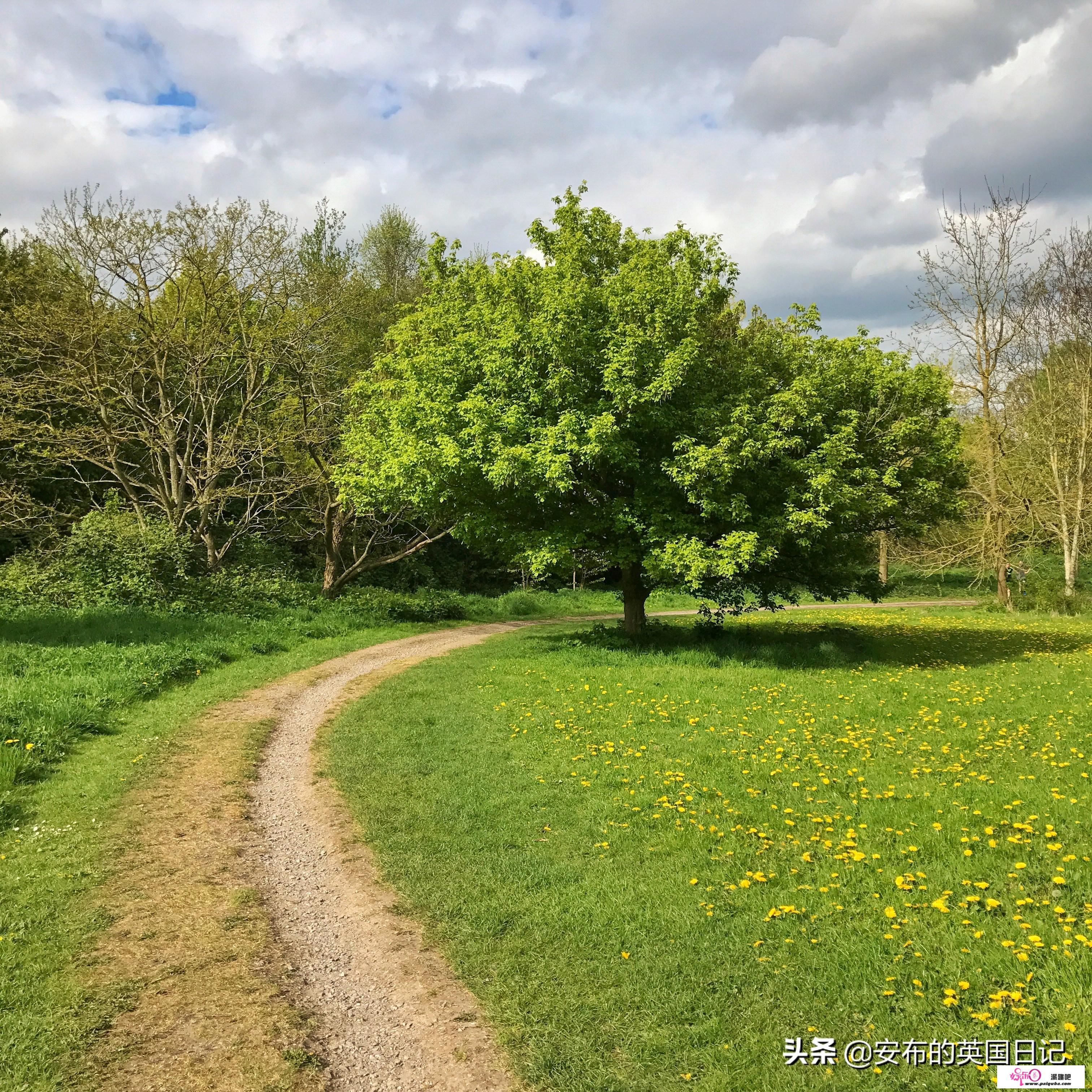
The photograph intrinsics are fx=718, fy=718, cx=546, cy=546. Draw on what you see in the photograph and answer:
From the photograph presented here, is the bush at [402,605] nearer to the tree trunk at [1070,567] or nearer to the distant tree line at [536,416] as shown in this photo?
the distant tree line at [536,416]

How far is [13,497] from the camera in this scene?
76.6ft

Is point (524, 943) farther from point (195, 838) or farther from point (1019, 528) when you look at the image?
point (1019, 528)

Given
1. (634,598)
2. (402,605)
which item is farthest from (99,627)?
(634,598)

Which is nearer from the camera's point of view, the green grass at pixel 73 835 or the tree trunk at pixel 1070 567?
the green grass at pixel 73 835

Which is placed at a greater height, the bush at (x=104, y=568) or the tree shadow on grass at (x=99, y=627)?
the bush at (x=104, y=568)

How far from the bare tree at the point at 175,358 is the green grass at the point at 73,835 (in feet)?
30.6

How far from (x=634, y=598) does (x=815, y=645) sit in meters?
4.97

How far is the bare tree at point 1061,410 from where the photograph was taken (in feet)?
99.5

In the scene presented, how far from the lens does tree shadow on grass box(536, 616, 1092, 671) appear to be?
17438 millimetres

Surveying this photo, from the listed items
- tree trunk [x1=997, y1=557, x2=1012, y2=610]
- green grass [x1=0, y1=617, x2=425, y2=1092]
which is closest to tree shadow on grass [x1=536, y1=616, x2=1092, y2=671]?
tree trunk [x1=997, y1=557, x2=1012, y2=610]

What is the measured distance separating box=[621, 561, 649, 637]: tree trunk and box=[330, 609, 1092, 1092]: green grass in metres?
5.37

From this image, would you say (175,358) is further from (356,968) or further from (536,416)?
(356,968)

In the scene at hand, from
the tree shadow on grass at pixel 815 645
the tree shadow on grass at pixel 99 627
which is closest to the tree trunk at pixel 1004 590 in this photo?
the tree shadow on grass at pixel 815 645

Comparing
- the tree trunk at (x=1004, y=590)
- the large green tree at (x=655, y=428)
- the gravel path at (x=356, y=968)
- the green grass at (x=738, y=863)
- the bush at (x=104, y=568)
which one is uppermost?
the large green tree at (x=655, y=428)
